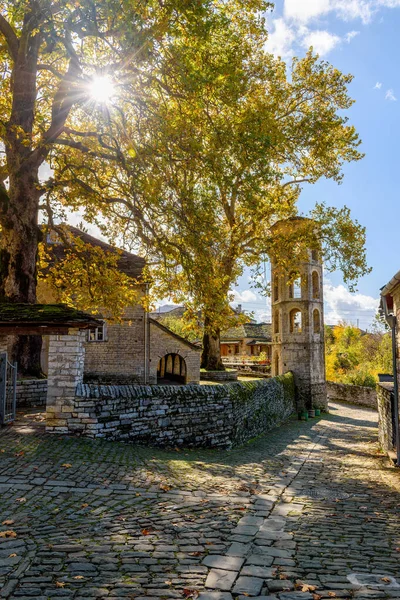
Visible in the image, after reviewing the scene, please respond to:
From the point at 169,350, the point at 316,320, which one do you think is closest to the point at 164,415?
the point at 169,350

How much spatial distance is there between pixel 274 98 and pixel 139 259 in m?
11.2

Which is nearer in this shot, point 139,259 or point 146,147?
point 146,147

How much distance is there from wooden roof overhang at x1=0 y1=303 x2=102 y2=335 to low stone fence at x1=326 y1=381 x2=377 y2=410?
28705 millimetres

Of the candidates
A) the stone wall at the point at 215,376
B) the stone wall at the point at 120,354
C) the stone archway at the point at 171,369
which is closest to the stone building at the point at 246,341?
the stone archway at the point at 171,369

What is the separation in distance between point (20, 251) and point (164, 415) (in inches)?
264

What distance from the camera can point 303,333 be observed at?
99.7 ft

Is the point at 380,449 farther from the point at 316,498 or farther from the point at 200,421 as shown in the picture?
the point at 316,498

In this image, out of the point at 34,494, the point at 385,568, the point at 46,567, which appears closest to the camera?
the point at 46,567

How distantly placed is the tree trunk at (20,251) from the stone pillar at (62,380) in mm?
4275

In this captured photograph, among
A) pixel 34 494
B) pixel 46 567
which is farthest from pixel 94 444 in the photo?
pixel 46 567

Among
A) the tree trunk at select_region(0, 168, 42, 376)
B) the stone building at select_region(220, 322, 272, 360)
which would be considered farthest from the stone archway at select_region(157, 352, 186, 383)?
the stone building at select_region(220, 322, 272, 360)

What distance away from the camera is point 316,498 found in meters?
7.62

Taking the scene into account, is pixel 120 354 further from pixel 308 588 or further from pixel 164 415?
pixel 308 588

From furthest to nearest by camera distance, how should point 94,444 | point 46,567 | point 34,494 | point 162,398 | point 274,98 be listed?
point 274,98 < point 162,398 < point 94,444 < point 34,494 < point 46,567
